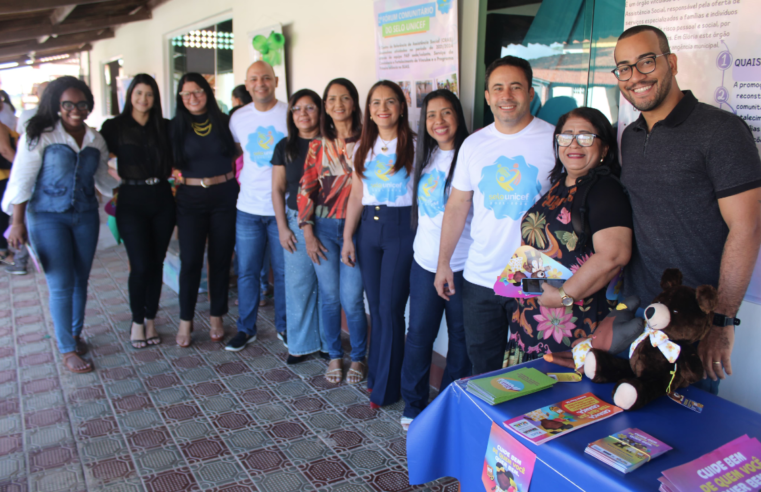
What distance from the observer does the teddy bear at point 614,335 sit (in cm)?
130

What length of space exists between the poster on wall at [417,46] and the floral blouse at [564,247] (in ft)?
4.16

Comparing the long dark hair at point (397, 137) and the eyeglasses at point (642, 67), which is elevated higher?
the eyeglasses at point (642, 67)

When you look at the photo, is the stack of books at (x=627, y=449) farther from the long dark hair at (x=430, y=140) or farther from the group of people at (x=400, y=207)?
the long dark hair at (x=430, y=140)

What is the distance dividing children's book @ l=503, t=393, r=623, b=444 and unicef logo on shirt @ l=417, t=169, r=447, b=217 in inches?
45.4

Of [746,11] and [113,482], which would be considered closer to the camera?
[746,11]

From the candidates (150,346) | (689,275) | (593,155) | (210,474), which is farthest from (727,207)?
(150,346)

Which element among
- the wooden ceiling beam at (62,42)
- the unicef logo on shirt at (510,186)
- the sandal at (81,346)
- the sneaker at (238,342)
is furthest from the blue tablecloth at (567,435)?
the wooden ceiling beam at (62,42)

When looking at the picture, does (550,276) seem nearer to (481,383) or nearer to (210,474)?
(481,383)

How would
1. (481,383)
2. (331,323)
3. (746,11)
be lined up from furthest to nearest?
(331,323), (746,11), (481,383)

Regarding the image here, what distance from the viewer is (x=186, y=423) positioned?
257 centimetres

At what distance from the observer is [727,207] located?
1.45 m

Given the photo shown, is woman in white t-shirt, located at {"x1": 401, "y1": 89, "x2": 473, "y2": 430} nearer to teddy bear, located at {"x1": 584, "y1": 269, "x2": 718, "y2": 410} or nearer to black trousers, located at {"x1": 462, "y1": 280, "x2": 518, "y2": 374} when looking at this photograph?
black trousers, located at {"x1": 462, "y1": 280, "x2": 518, "y2": 374}

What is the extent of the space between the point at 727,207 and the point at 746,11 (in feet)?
2.27

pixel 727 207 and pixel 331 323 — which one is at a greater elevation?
pixel 727 207
